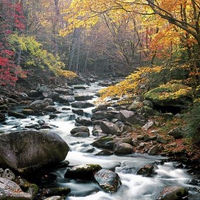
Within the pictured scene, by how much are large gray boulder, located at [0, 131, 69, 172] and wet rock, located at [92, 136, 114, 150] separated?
2.52 metres

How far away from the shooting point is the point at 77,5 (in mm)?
6980

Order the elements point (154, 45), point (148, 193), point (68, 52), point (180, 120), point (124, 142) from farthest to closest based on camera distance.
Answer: point (68, 52) < point (154, 45) < point (180, 120) < point (124, 142) < point (148, 193)

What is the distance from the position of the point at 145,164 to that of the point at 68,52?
28.9m

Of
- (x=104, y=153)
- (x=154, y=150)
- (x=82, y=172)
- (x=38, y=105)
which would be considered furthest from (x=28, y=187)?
(x=38, y=105)

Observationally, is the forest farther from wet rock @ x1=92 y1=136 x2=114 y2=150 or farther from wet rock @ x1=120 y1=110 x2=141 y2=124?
wet rock @ x1=92 y1=136 x2=114 y2=150

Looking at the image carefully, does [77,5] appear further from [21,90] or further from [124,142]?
[21,90]

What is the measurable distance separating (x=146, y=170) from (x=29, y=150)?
339 cm

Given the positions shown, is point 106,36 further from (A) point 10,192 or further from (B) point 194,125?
(A) point 10,192

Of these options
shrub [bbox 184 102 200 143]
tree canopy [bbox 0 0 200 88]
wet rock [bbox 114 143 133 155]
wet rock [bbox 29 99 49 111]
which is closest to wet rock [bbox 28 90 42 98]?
tree canopy [bbox 0 0 200 88]

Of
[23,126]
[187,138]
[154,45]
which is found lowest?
[23,126]

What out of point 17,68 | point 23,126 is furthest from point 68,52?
point 23,126

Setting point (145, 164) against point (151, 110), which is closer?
point (145, 164)

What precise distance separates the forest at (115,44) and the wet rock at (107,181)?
250 centimetres

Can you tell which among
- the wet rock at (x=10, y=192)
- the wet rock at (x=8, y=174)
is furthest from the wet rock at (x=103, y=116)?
the wet rock at (x=10, y=192)
